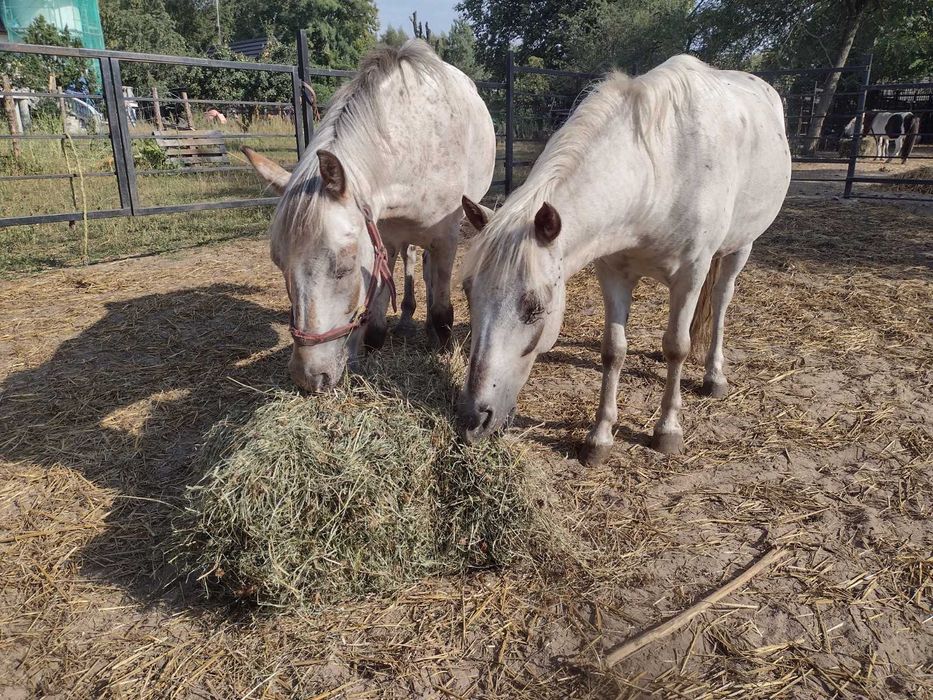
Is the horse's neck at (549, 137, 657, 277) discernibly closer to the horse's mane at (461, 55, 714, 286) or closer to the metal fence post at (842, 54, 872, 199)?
the horse's mane at (461, 55, 714, 286)

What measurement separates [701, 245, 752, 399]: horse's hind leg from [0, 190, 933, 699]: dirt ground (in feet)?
0.43

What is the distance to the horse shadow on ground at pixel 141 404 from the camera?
231 cm

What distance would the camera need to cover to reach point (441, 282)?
3.60 metres

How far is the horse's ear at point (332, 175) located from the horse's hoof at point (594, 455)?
5.60 ft

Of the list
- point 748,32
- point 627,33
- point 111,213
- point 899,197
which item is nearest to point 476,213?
point 111,213

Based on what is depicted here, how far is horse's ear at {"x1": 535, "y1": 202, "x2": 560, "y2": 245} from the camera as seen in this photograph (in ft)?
6.57

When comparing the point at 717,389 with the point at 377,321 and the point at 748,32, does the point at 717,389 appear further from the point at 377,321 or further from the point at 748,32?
the point at 748,32

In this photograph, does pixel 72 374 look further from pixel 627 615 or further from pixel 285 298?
pixel 627 615

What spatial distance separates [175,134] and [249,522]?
10.9 m

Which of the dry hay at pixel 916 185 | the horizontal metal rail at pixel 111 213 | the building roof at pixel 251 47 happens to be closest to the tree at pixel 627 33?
the dry hay at pixel 916 185

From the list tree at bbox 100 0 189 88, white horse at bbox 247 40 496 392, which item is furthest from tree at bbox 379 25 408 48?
tree at bbox 100 0 189 88

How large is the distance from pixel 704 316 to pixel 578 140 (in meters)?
1.89

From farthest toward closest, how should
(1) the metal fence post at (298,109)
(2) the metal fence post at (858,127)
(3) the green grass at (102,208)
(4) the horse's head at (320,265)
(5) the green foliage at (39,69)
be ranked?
(5) the green foliage at (39,69), (2) the metal fence post at (858,127), (1) the metal fence post at (298,109), (3) the green grass at (102,208), (4) the horse's head at (320,265)

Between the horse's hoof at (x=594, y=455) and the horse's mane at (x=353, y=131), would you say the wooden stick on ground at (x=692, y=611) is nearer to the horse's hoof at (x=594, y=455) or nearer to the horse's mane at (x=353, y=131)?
the horse's hoof at (x=594, y=455)
